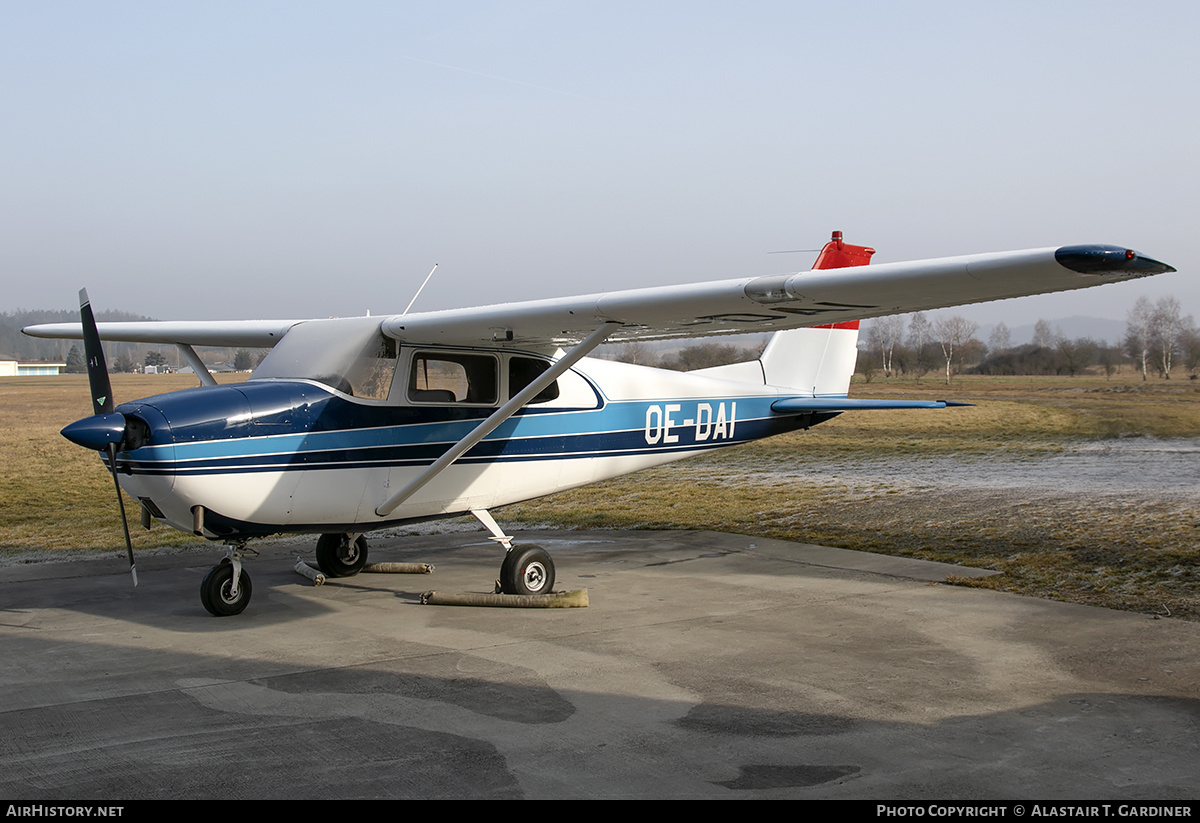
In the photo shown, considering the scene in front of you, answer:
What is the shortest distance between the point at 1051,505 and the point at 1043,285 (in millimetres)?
8086

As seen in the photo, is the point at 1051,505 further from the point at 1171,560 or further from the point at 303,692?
the point at 303,692

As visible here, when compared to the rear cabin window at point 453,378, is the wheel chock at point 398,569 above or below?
below

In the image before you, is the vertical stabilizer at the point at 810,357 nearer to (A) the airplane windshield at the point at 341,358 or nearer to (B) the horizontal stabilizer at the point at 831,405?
(B) the horizontal stabilizer at the point at 831,405

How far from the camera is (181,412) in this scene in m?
6.62

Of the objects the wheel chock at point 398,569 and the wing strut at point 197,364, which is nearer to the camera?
the wheel chock at point 398,569

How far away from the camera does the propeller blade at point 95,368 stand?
6.68 meters

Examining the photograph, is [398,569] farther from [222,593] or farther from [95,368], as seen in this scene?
[95,368]

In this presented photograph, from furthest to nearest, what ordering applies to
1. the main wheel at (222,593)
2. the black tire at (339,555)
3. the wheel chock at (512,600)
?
the black tire at (339,555) → the wheel chock at (512,600) → the main wheel at (222,593)

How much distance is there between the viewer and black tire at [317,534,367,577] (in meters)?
8.83

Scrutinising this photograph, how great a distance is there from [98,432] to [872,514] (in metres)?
9.03

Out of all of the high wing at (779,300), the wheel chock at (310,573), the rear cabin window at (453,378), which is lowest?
the wheel chock at (310,573)

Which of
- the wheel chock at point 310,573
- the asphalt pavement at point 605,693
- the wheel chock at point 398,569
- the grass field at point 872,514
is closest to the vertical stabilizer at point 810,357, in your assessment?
the grass field at point 872,514

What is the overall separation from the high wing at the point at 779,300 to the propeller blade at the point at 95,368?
205cm

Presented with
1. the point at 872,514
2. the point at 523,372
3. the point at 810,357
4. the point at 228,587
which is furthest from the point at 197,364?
the point at 872,514
